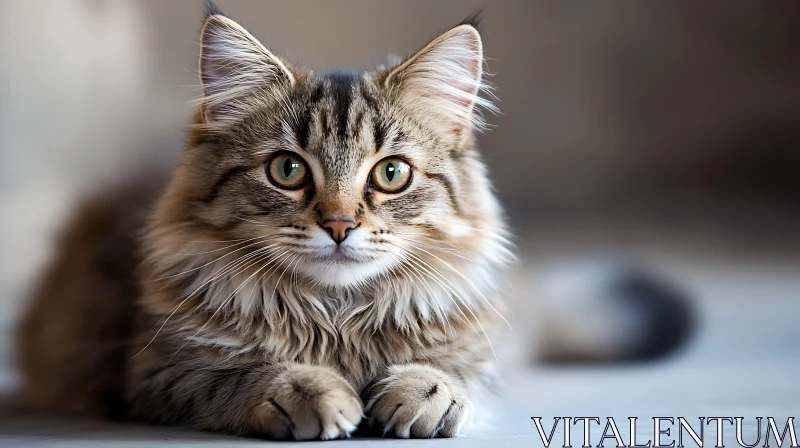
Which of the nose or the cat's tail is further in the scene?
the cat's tail

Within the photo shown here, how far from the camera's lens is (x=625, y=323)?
271cm

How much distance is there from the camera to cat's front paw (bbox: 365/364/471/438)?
56.8 inches

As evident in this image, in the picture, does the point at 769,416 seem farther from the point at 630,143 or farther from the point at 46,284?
the point at 46,284

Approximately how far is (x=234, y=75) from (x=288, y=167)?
0.87ft

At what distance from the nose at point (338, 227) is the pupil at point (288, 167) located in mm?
160

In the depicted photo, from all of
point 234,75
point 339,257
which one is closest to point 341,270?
point 339,257

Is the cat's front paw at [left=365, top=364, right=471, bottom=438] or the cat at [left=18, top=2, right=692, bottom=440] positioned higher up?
the cat at [left=18, top=2, right=692, bottom=440]

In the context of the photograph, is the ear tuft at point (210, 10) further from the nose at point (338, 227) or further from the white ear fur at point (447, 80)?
the nose at point (338, 227)

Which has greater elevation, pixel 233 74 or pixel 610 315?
pixel 233 74

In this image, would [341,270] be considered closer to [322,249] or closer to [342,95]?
[322,249]

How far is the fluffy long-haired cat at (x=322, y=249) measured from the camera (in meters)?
1.54

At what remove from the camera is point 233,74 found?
1.75m

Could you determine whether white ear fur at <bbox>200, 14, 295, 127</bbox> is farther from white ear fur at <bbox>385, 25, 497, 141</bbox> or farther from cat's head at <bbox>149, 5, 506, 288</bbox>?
white ear fur at <bbox>385, 25, 497, 141</bbox>

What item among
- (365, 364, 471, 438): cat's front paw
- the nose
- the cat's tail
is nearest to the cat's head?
the nose
